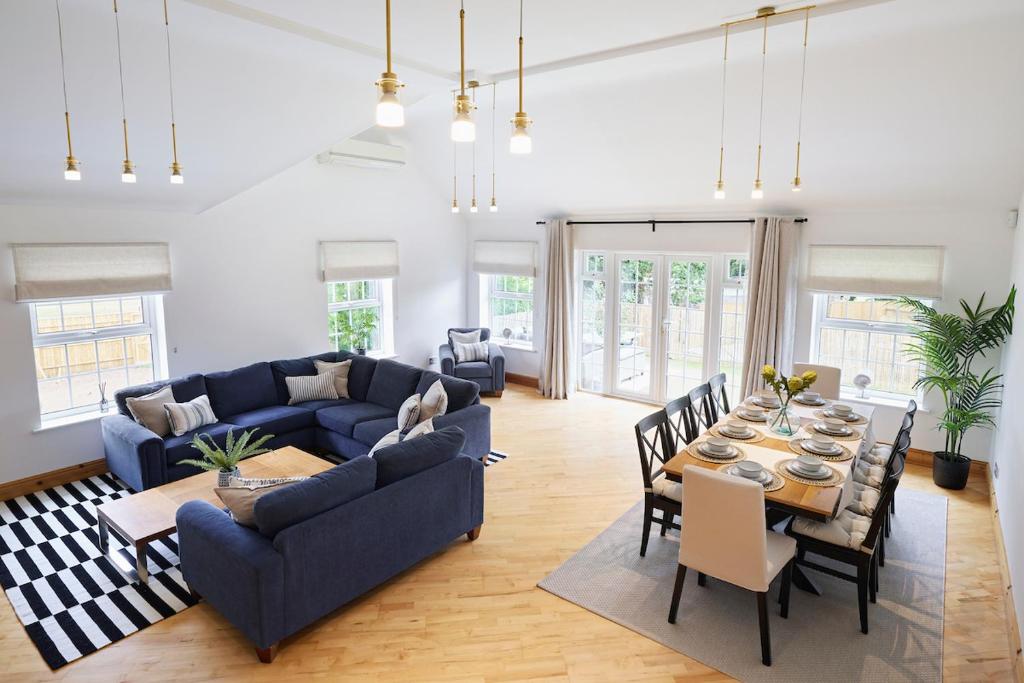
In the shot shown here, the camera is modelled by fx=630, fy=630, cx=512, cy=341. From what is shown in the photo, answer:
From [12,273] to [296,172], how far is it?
2.92 m

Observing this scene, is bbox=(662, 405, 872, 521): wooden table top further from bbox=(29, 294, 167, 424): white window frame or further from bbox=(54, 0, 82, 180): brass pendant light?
bbox=(29, 294, 167, 424): white window frame

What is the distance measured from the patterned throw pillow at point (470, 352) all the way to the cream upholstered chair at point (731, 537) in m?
5.37

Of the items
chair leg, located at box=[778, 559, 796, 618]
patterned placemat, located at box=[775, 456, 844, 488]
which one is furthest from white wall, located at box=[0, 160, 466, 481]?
chair leg, located at box=[778, 559, 796, 618]

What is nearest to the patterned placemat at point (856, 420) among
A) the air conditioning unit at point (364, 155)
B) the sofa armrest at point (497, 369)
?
the sofa armrest at point (497, 369)

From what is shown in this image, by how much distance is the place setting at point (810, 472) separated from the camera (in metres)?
3.74

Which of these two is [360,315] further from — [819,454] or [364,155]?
[819,454]

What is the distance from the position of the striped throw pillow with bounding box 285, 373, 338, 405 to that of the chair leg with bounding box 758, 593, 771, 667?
4.87 meters

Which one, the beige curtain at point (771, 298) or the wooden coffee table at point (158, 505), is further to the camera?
the beige curtain at point (771, 298)

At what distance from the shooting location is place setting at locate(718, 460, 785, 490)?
3691 millimetres

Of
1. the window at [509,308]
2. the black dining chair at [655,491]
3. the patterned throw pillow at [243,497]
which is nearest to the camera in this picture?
the patterned throw pillow at [243,497]

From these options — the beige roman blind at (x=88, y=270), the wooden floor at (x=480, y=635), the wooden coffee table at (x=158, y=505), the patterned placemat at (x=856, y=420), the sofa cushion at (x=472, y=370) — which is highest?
the beige roman blind at (x=88, y=270)

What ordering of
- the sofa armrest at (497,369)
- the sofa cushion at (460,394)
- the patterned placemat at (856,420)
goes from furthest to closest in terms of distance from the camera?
the sofa armrest at (497,369) < the sofa cushion at (460,394) < the patterned placemat at (856,420)

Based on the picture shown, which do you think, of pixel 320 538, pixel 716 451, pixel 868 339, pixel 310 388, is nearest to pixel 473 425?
pixel 310 388

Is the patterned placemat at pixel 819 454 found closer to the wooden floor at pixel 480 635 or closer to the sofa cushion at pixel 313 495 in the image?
the wooden floor at pixel 480 635
